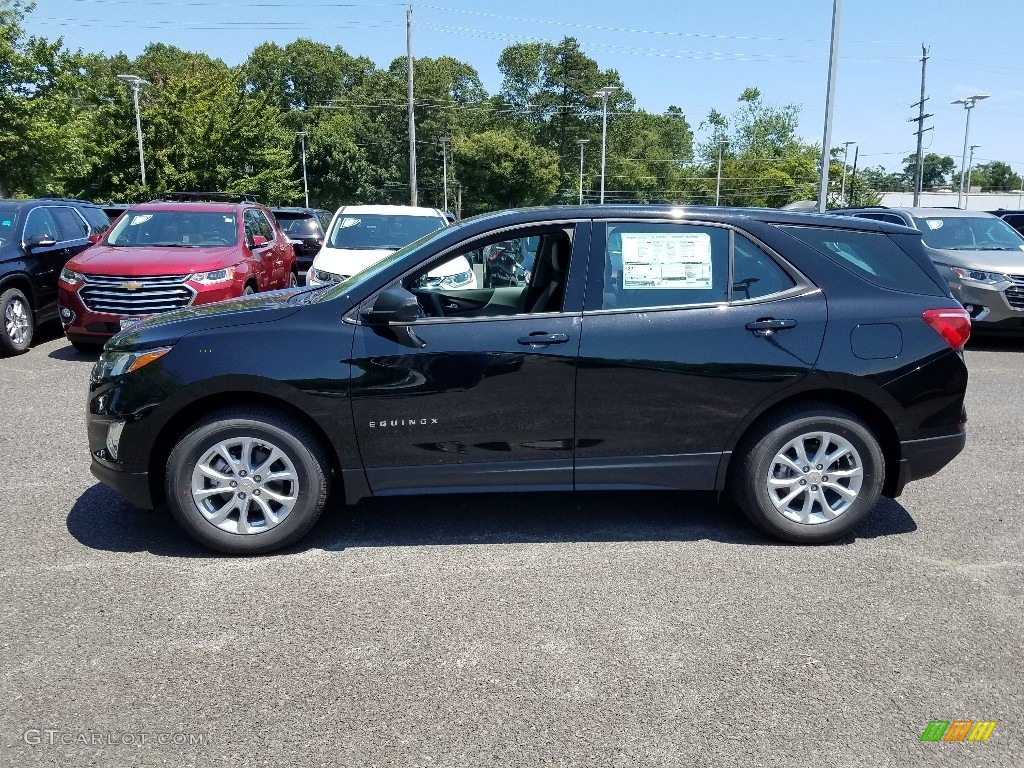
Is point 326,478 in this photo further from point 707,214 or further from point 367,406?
point 707,214

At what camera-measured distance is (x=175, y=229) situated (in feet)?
34.2

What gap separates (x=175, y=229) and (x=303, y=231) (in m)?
8.57

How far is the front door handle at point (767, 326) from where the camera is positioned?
4328 millimetres

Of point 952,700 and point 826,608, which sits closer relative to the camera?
point 952,700

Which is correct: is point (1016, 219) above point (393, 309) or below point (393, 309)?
above

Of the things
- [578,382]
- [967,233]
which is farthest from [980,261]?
[578,382]

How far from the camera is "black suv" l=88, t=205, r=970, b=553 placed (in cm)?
418

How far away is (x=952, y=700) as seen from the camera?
121 inches

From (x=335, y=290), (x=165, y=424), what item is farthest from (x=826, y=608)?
(x=165, y=424)

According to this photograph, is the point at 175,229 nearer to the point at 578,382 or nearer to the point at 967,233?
the point at 578,382

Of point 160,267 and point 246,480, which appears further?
point 160,267

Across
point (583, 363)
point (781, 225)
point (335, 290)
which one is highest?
point (781, 225)

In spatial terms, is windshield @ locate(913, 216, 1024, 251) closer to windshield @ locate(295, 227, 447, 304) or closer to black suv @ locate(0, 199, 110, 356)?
windshield @ locate(295, 227, 447, 304)

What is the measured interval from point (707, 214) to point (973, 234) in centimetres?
955
